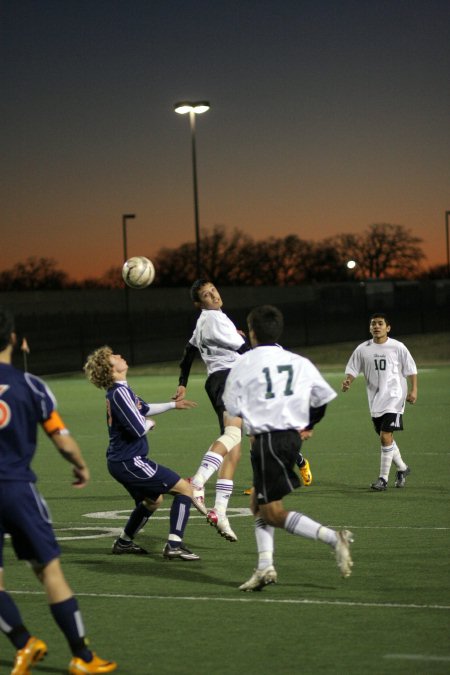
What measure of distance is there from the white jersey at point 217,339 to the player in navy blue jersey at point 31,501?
4.93m

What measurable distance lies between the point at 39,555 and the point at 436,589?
301 cm

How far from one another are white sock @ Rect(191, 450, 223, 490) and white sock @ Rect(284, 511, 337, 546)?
91.5 inches

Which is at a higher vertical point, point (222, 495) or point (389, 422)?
point (389, 422)

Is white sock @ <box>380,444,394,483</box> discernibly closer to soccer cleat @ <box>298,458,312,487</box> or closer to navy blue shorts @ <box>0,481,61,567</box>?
soccer cleat @ <box>298,458,312,487</box>

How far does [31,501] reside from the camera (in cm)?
546

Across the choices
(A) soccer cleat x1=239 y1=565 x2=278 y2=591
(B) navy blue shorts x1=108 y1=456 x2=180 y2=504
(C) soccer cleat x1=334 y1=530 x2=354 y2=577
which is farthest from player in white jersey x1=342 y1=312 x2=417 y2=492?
(C) soccer cleat x1=334 y1=530 x2=354 y2=577

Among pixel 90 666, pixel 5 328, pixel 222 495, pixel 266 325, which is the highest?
pixel 5 328

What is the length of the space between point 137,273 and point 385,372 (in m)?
8.28

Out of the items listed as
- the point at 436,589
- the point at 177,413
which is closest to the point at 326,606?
the point at 436,589

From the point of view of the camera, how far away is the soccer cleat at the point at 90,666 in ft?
18.1

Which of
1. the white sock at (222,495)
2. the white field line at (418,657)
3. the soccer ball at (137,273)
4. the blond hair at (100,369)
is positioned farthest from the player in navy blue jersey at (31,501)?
the soccer ball at (137,273)

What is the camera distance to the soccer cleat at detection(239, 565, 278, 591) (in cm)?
726

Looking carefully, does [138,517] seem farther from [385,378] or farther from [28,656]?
[385,378]

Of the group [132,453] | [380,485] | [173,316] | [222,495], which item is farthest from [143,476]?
[173,316]
